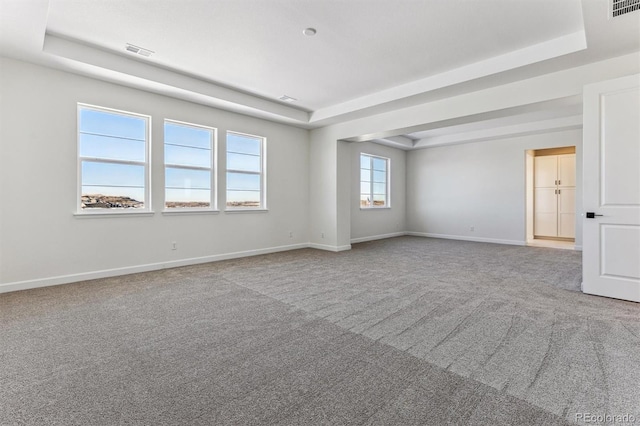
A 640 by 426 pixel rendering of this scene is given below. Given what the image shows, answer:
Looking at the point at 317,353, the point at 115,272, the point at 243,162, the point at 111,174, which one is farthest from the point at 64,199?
the point at 317,353

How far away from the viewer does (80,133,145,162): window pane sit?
4168 millimetres

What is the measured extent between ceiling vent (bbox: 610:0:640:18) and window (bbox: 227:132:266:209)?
5214mm

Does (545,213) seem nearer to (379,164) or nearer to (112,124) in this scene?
(379,164)

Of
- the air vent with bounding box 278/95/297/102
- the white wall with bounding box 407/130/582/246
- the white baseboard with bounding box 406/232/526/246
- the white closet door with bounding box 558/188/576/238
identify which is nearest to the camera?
the air vent with bounding box 278/95/297/102

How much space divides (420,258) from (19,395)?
17.6 feet

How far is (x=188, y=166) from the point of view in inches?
204

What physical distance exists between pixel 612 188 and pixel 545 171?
18.2ft

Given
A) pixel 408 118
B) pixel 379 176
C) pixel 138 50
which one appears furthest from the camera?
pixel 379 176

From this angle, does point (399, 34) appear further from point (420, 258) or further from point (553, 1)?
point (420, 258)

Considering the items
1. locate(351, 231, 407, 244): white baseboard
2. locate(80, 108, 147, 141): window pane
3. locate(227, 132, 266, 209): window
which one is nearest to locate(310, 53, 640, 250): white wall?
locate(351, 231, 407, 244): white baseboard

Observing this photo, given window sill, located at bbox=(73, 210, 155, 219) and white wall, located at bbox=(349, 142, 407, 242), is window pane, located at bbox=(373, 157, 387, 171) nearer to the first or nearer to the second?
white wall, located at bbox=(349, 142, 407, 242)

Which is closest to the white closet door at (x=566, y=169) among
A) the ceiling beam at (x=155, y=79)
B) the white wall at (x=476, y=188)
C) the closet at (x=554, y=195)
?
the closet at (x=554, y=195)

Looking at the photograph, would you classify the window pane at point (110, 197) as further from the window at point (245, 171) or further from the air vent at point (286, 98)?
the air vent at point (286, 98)

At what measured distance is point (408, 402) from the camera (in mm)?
1609
